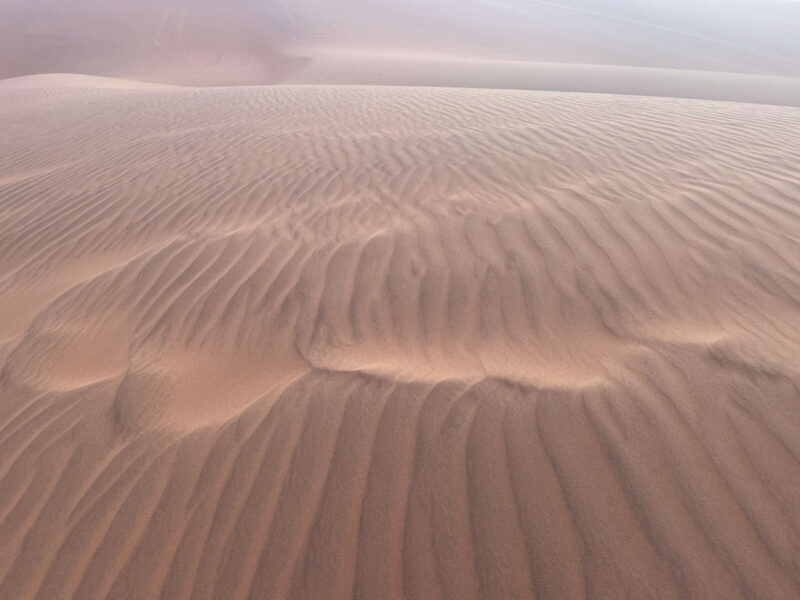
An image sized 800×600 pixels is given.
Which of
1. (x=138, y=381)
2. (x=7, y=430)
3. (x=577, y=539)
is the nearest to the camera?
(x=577, y=539)

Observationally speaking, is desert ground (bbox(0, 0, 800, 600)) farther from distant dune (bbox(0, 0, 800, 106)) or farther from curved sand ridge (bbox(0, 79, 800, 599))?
distant dune (bbox(0, 0, 800, 106))

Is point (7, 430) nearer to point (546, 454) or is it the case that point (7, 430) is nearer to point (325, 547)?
point (325, 547)

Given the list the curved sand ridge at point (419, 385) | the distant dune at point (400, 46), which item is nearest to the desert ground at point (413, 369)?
the curved sand ridge at point (419, 385)

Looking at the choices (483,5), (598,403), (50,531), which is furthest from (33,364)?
(483,5)

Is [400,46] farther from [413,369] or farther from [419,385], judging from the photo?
[419,385]

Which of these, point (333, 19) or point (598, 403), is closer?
point (598, 403)

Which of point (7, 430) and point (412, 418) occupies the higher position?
point (412, 418)

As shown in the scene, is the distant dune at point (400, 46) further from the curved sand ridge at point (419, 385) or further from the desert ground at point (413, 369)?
the curved sand ridge at point (419, 385)
